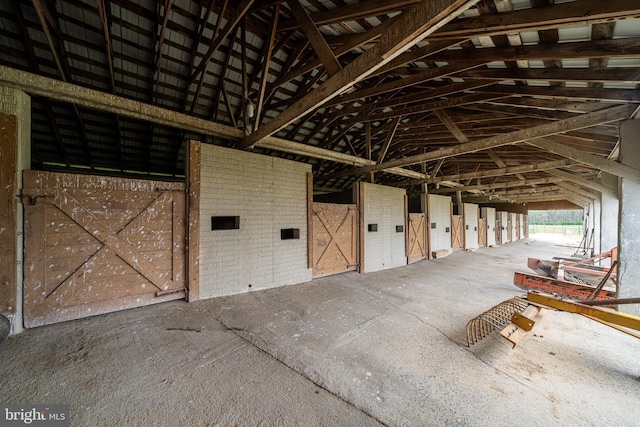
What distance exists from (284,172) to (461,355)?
510 cm

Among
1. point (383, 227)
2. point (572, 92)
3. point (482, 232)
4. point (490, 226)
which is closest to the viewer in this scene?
point (572, 92)

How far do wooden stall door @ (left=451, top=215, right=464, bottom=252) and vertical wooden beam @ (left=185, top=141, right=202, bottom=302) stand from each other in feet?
42.3

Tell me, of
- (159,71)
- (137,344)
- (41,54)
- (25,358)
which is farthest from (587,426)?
(41,54)

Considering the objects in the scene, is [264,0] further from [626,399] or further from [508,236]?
[508,236]

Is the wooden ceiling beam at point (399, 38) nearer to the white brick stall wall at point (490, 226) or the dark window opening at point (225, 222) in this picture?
the dark window opening at point (225, 222)

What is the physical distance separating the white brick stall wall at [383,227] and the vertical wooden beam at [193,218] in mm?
5242

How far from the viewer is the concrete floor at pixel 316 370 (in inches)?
79.0

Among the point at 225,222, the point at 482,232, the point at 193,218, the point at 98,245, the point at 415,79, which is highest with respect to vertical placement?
the point at 415,79

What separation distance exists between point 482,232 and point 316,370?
17.9 meters

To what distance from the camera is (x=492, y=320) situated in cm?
353

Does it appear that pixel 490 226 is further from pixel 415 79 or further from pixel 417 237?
pixel 415 79

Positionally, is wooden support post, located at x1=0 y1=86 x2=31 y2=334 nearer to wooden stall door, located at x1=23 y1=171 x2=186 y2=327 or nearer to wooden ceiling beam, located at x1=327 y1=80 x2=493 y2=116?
wooden stall door, located at x1=23 y1=171 x2=186 y2=327

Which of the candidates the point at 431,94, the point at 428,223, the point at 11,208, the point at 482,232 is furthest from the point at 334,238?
the point at 482,232

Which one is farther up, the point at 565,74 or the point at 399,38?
the point at 565,74
